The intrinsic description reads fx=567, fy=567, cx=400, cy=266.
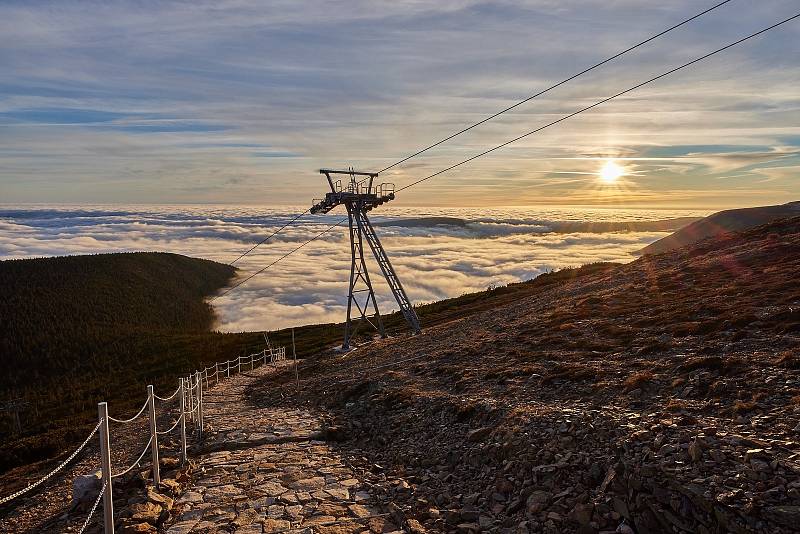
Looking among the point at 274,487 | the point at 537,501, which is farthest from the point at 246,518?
the point at 537,501

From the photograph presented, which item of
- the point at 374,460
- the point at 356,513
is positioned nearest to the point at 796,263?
the point at 374,460

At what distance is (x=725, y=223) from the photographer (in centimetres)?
17825

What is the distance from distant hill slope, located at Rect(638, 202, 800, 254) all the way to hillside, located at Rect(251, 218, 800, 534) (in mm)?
144820

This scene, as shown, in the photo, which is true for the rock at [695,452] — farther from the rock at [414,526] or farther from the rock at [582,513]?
the rock at [414,526]

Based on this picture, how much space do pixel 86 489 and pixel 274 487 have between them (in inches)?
133

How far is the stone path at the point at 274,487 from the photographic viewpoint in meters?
9.12

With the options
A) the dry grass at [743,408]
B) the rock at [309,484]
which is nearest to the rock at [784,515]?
the dry grass at [743,408]

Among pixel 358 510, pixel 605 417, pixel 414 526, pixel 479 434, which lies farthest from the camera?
pixel 479 434

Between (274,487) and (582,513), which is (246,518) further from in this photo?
(582,513)

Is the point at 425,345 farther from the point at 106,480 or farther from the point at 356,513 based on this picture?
the point at 106,480

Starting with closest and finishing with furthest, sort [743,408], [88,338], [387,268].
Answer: [743,408], [387,268], [88,338]

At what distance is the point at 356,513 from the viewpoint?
9.47 metres

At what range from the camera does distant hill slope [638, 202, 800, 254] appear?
157m

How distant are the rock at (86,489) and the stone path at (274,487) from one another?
1590 millimetres
